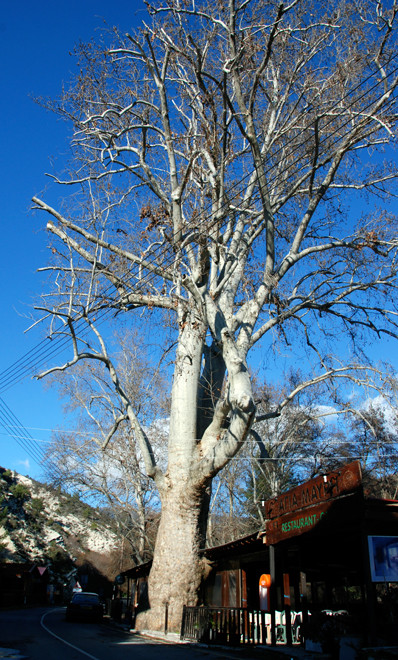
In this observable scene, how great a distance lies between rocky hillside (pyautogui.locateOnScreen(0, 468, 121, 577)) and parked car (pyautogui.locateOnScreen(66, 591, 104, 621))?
27068 millimetres

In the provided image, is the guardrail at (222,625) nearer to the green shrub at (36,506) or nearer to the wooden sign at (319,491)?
the wooden sign at (319,491)

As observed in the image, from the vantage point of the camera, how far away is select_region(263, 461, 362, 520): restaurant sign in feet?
22.8

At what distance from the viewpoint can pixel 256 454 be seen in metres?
24.3

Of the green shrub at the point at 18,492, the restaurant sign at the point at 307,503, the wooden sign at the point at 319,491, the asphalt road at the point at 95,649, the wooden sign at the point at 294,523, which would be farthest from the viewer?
the green shrub at the point at 18,492

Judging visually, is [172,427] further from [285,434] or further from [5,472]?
[5,472]

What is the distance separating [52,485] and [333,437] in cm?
1343

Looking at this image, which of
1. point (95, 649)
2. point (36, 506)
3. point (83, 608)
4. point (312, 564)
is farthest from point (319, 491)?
point (36, 506)

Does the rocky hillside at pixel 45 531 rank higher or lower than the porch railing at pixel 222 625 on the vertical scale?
higher

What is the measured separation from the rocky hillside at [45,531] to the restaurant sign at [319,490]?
40.2 metres

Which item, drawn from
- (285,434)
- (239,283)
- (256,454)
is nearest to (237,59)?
(239,283)

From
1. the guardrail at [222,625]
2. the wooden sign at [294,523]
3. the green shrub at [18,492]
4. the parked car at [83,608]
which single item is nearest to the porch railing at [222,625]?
the guardrail at [222,625]

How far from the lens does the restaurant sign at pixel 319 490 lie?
6.94 m

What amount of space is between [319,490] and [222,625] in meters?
4.92

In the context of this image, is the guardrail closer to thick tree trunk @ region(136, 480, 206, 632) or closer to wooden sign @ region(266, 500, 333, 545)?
thick tree trunk @ region(136, 480, 206, 632)
